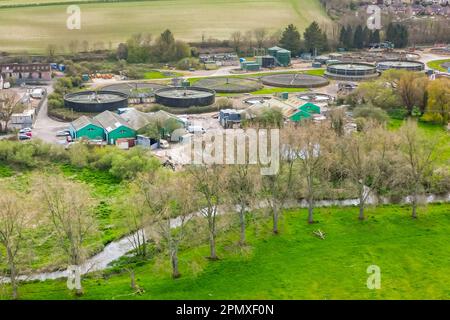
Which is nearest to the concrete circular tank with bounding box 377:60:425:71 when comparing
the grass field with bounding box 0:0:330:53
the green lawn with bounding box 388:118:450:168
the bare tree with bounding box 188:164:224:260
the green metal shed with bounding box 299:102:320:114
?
the green lawn with bounding box 388:118:450:168

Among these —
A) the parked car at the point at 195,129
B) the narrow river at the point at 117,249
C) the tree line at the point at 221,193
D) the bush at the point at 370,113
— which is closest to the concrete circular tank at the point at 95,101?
the parked car at the point at 195,129

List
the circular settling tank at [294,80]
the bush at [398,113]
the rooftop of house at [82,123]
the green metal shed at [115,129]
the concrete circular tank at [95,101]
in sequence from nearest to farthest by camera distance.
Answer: the green metal shed at [115,129] → the rooftop of house at [82,123] → the bush at [398,113] → the concrete circular tank at [95,101] → the circular settling tank at [294,80]

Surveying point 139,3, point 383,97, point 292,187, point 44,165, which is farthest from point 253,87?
point 139,3

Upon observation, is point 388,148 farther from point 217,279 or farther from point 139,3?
point 139,3

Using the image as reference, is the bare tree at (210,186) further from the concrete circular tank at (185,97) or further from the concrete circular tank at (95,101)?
the concrete circular tank at (185,97)

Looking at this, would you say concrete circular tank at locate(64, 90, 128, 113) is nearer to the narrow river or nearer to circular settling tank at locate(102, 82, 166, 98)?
circular settling tank at locate(102, 82, 166, 98)

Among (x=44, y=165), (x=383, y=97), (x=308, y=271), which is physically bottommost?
(x=308, y=271)
